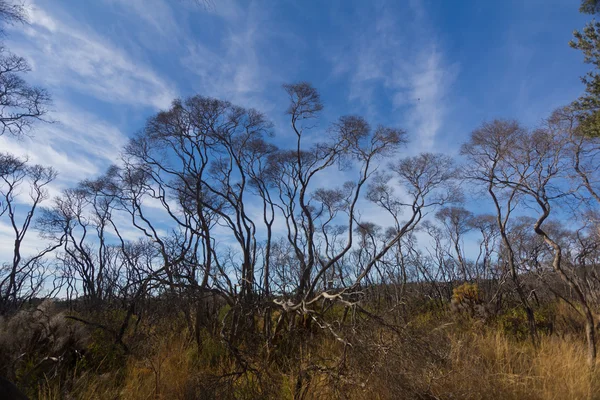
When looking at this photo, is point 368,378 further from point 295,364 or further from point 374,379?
point 295,364

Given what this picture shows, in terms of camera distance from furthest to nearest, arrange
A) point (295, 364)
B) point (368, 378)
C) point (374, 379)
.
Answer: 1. point (295, 364)
2. point (374, 379)
3. point (368, 378)

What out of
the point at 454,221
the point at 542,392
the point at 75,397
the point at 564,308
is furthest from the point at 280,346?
the point at 454,221

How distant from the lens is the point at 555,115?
7836 millimetres

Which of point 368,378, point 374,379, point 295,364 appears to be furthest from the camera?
point 295,364

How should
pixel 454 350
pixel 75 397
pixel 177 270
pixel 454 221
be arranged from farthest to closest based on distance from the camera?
1. pixel 454 221
2. pixel 454 350
3. pixel 177 270
4. pixel 75 397

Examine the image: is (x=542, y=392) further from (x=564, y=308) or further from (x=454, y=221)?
(x=454, y=221)

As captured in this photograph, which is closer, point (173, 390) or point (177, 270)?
point (173, 390)

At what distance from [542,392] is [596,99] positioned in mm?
5915

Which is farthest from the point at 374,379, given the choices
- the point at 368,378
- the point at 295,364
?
the point at 295,364

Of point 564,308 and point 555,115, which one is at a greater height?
point 555,115

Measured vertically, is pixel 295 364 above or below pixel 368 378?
below

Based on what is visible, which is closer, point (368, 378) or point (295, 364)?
point (368, 378)

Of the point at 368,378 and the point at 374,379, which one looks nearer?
the point at 368,378

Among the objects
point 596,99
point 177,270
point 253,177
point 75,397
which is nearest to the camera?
point 75,397
